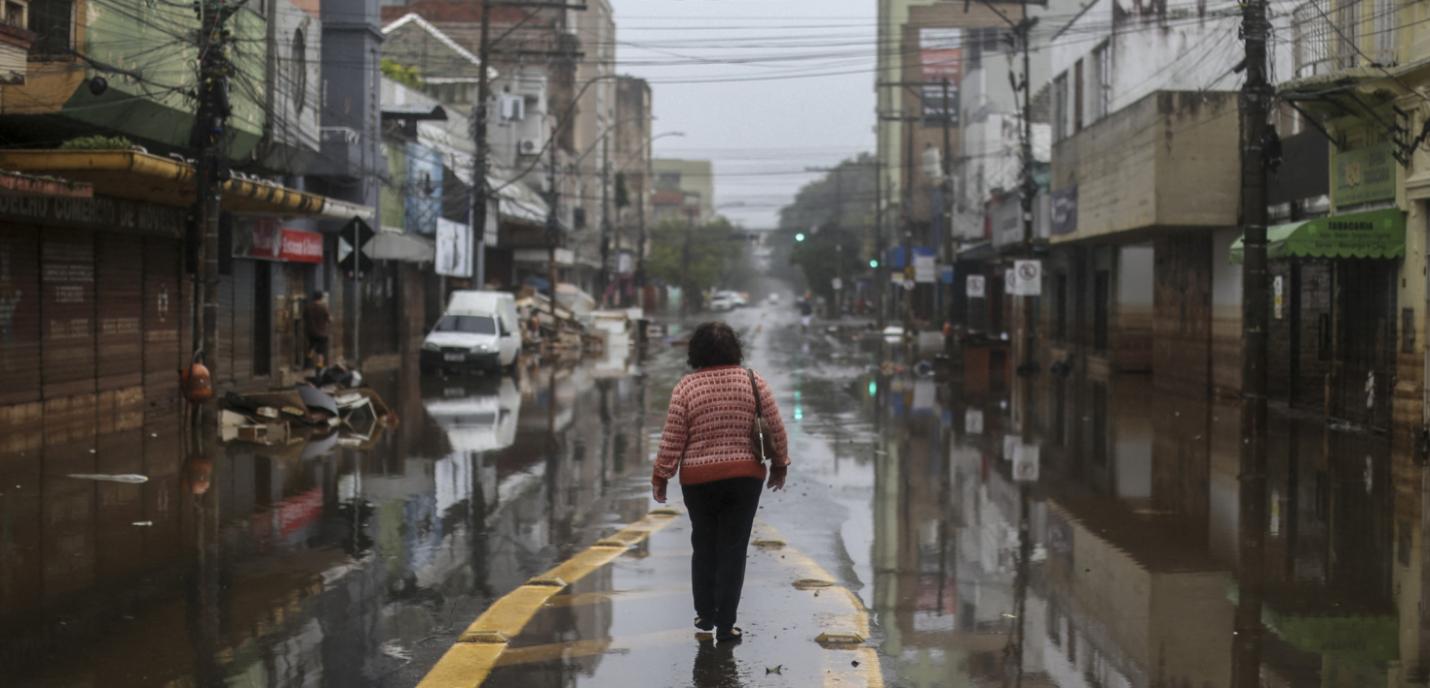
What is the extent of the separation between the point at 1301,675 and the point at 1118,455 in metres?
11.8

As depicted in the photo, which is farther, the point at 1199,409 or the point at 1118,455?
the point at 1199,409

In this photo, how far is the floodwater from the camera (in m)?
7.80

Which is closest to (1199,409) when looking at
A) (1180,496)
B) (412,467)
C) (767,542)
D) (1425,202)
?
(1425,202)

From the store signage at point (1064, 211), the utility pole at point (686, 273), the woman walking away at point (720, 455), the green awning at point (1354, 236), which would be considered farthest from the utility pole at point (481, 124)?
the utility pole at point (686, 273)

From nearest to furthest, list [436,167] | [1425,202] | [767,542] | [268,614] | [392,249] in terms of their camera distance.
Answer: [268,614], [767,542], [1425,202], [392,249], [436,167]

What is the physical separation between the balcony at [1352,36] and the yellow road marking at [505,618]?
13685 millimetres

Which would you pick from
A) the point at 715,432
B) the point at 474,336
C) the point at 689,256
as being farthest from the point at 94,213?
the point at 689,256

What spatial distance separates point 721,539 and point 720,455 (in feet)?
1.57

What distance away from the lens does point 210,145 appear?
20.6 metres

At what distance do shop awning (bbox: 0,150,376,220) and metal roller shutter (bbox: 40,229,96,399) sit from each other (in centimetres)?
90

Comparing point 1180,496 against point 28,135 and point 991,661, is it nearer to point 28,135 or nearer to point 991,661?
point 991,661

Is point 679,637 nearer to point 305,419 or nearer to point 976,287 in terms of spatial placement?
point 305,419

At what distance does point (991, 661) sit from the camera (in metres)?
7.86

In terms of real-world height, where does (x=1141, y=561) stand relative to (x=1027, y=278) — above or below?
below
